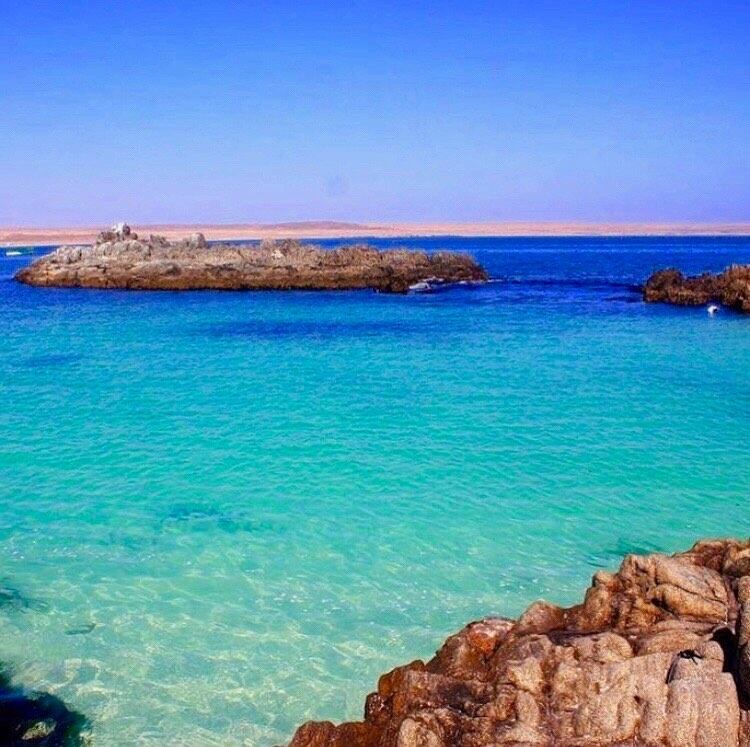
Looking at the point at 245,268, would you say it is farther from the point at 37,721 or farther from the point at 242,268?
the point at 37,721

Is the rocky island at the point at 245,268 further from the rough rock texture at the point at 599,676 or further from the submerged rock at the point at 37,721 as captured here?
the rough rock texture at the point at 599,676

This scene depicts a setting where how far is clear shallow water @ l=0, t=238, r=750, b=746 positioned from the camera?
9.78m

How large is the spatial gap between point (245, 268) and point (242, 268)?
0.86ft

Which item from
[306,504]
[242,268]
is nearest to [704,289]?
[242,268]

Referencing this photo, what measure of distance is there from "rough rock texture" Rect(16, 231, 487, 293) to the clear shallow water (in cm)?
3062

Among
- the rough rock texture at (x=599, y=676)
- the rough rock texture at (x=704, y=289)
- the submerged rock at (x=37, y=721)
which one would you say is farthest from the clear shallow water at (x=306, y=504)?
the rough rock texture at (x=704, y=289)

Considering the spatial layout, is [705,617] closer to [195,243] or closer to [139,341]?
[139,341]

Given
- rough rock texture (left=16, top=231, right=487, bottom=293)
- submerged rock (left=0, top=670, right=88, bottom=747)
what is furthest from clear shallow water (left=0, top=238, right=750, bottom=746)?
rough rock texture (left=16, top=231, right=487, bottom=293)

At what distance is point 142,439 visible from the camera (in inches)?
755

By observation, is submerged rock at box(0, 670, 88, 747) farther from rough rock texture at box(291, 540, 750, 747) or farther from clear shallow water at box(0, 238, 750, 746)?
rough rock texture at box(291, 540, 750, 747)

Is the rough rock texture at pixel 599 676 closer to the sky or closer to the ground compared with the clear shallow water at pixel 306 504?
closer to the sky

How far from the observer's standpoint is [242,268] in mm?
64938

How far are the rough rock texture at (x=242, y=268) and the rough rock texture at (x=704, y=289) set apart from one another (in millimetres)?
19232

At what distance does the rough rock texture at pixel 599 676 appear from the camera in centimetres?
591
